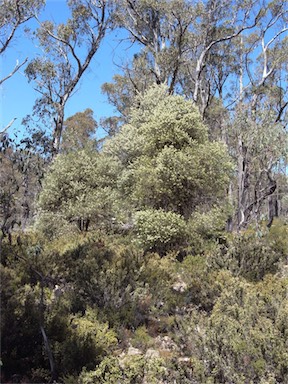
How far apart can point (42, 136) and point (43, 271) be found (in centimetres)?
1317

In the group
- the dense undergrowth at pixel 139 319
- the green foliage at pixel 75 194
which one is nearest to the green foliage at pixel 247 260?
the dense undergrowth at pixel 139 319

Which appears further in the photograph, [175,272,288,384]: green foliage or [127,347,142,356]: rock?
[127,347,142,356]: rock

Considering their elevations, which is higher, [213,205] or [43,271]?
[213,205]

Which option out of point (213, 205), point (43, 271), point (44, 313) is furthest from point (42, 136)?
point (44, 313)

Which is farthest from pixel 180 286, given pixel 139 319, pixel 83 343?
pixel 83 343

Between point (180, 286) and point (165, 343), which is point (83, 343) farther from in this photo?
point (180, 286)

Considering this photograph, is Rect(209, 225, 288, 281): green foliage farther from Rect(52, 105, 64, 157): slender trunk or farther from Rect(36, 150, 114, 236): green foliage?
Rect(52, 105, 64, 157): slender trunk

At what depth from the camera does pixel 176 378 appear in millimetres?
3057

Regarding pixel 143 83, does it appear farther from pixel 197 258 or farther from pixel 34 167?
pixel 197 258

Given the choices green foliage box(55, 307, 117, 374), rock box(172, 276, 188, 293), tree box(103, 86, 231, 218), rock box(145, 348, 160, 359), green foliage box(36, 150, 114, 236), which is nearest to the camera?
green foliage box(55, 307, 117, 374)

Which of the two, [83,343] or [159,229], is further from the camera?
[159,229]

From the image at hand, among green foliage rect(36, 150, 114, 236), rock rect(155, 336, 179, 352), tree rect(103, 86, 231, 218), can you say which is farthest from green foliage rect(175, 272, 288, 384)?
green foliage rect(36, 150, 114, 236)

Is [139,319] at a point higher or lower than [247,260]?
lower

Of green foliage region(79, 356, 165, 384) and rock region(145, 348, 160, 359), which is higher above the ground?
green foliage region(79, 356, 165, 384)
